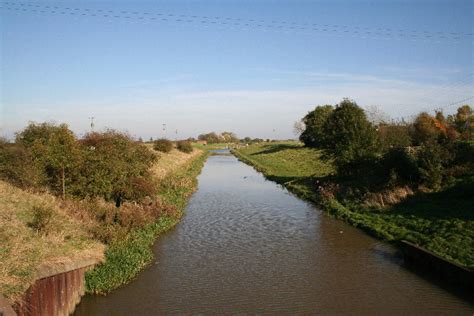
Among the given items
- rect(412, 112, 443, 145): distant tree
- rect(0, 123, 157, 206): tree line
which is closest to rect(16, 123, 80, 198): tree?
rect(0, 123, 157, 206): tree line

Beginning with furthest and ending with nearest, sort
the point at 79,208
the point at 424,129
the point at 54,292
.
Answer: the point at 424,129 → the point at 79,208 → the point at 54,292

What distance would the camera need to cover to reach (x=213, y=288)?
46.0 ft

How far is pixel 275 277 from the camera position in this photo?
15055mm

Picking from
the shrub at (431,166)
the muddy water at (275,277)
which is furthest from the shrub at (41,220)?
the shrub at (431,166)

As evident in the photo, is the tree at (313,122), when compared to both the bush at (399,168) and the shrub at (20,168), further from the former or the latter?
the shrub at (20,168)

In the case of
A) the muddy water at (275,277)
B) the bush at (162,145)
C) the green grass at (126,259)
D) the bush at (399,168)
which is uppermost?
the bush at (162,145)

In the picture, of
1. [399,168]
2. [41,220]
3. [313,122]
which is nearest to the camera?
[41,220]

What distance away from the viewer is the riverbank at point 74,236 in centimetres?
1226

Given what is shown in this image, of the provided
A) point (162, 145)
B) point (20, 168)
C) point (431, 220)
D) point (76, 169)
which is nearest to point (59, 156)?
point (76, 169)

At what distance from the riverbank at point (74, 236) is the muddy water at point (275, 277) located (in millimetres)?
752

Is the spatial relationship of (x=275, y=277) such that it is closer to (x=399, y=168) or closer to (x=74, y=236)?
(x=74, y=236)

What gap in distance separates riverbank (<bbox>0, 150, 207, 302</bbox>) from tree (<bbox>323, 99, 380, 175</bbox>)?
15008mm

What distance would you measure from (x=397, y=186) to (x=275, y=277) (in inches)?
546

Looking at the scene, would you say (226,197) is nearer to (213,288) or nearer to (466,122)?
(213,288)
